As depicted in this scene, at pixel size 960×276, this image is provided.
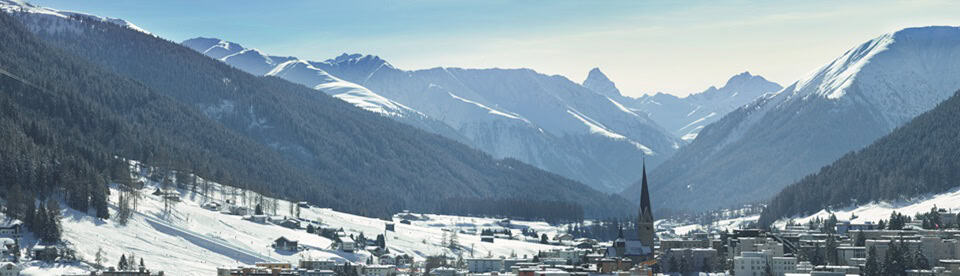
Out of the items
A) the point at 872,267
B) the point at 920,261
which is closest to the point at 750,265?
the point at 872,267

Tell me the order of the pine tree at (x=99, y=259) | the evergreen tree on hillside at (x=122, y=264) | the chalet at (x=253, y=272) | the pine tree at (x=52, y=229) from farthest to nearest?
the pine tree at (x=52, y=229) → the chalet at (x=253, y=272) → the pine tree at (x=99, y=259) → the evergreen tree on hillside at (x=122, y=264)

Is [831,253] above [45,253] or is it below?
above

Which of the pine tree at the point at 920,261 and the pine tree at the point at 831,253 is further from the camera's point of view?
the pine tree at the point at 831,253

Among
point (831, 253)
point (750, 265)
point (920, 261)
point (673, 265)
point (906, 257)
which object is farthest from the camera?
point (673, 265)

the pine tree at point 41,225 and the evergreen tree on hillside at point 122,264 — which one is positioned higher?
the pine tree at point 41,225

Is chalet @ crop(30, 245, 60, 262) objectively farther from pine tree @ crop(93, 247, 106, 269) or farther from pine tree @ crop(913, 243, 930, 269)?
pine tree @ crop(913, 243, 930, 269)

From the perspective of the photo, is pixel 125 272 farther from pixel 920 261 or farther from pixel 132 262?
pixel 920 261

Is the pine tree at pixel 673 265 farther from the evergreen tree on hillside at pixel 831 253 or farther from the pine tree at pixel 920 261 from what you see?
the pine tree at pixel 920 261

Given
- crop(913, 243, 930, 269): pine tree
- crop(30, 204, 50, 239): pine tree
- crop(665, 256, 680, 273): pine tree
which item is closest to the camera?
crop(913, 243, 930, 269): pine tree

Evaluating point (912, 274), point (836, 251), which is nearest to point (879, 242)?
point (836, 251)

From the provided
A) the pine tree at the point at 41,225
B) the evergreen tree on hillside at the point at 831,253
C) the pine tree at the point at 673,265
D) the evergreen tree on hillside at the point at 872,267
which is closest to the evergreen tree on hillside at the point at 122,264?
the pine tree at the point at 41,225

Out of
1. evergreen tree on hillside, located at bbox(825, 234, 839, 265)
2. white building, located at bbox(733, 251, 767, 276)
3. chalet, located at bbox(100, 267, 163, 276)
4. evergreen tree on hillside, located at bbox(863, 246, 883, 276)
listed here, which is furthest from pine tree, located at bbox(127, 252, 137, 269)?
evergreen tree on hillside, located at bbox(863, 246, 883, 276)

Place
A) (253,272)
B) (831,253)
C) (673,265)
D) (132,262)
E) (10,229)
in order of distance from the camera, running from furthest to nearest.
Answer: (673,265) → (831,253) → (10,229) → (253,272) → (132,262)

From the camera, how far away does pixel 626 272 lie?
186m
